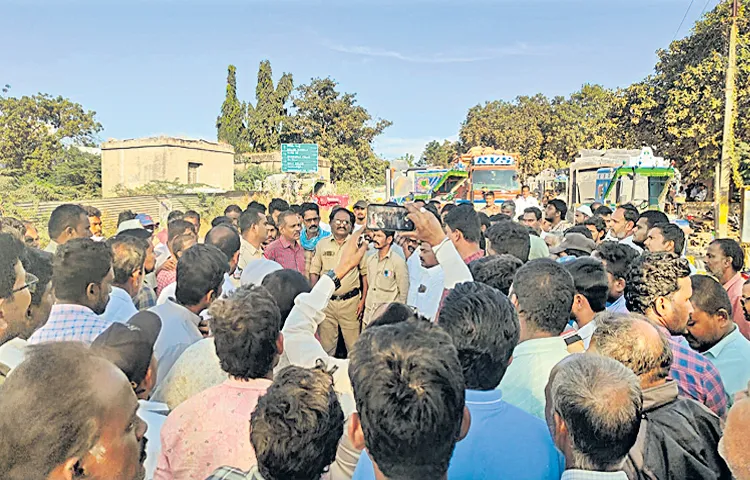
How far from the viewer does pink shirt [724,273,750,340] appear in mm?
4309

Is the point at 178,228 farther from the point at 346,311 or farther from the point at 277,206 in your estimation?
the point at 277,206

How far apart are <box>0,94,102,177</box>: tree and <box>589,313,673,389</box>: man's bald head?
1185 inches

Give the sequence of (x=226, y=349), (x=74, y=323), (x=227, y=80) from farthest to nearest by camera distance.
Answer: (x=227, y=80)
(x=74, y=323)
(x=226, y=349)

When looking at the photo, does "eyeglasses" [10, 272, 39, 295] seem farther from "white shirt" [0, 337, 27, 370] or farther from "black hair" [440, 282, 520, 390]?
"black hair" [440, 282, 520, 390]

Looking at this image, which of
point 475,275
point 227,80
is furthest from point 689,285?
point 227,80

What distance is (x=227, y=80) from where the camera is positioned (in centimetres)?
4134

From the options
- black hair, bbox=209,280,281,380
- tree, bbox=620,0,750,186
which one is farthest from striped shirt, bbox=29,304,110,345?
tree, bbox=620,0,750,186

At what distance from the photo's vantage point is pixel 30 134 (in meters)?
29.3

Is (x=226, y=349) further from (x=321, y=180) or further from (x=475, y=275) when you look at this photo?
(x=321, y=180)

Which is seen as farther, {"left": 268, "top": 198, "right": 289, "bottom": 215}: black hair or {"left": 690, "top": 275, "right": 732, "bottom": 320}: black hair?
{"left": 268, "top": 198, "right": 289, "bottom": 215}: black hair

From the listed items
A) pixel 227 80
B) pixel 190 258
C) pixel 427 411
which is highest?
pixel 227 80

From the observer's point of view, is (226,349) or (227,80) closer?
(226,349)

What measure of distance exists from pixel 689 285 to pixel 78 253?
327 centimetres

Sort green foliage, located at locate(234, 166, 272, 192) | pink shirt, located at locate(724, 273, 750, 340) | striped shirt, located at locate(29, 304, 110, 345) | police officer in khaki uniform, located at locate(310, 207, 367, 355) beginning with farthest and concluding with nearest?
green foliage, located at locate(234, 166, 272, 192) → police officer in khaki uniform, located at locate(310, 207, 367, 355) → pink shirt, located at locate(724, 273, 750, 340) → striped shirt, located at locate(29, 304, 110, 345)
